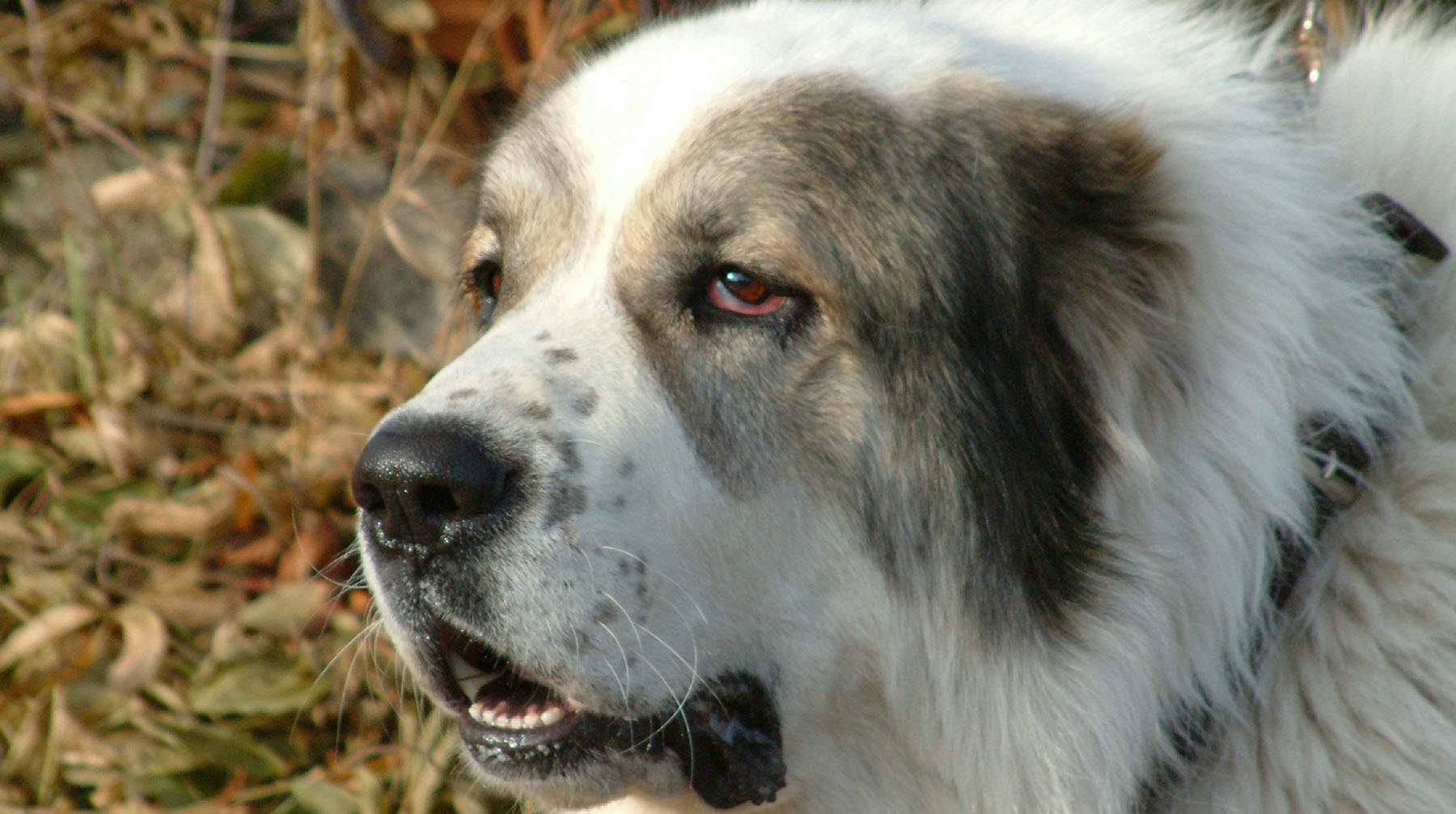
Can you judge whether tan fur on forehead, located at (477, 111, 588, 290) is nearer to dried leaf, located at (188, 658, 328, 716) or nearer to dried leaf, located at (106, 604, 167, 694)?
dried leaf, located at (188, 658, 328, 716)

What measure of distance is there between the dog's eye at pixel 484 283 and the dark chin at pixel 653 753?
925 mm

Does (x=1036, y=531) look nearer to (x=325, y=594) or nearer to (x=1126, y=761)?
(x=1126, y=761)

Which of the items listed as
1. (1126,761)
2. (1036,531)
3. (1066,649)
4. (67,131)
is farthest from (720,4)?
(67,131)

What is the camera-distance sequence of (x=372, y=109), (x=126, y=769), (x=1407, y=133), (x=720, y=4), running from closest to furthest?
(x=1407, y=133)
(x=720, y=4)
(x=126, y=769)
(x=372, y=109)

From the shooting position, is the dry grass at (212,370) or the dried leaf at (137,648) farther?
the dried leaf at (137,648)

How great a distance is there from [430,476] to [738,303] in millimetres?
588

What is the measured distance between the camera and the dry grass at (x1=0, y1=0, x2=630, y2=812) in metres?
3.36

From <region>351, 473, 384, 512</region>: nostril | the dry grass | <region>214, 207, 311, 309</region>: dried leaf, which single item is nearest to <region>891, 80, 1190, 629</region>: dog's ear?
<region>351, 473, 384, 512</region>: nostril

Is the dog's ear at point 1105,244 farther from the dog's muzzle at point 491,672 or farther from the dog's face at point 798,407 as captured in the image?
the dog's muzzle at point 491,672

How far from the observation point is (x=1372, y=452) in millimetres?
2057

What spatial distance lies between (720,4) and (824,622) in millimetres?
1430

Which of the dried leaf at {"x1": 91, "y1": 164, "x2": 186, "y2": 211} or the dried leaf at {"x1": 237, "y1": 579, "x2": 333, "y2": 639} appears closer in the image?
the dried leaf at {"x1": 237, "y1": 579, "x2": 333, "y2": 639}

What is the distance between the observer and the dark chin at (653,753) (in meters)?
1.93

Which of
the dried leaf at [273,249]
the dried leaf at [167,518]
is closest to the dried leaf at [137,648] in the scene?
the dried leaf at [167,518]
